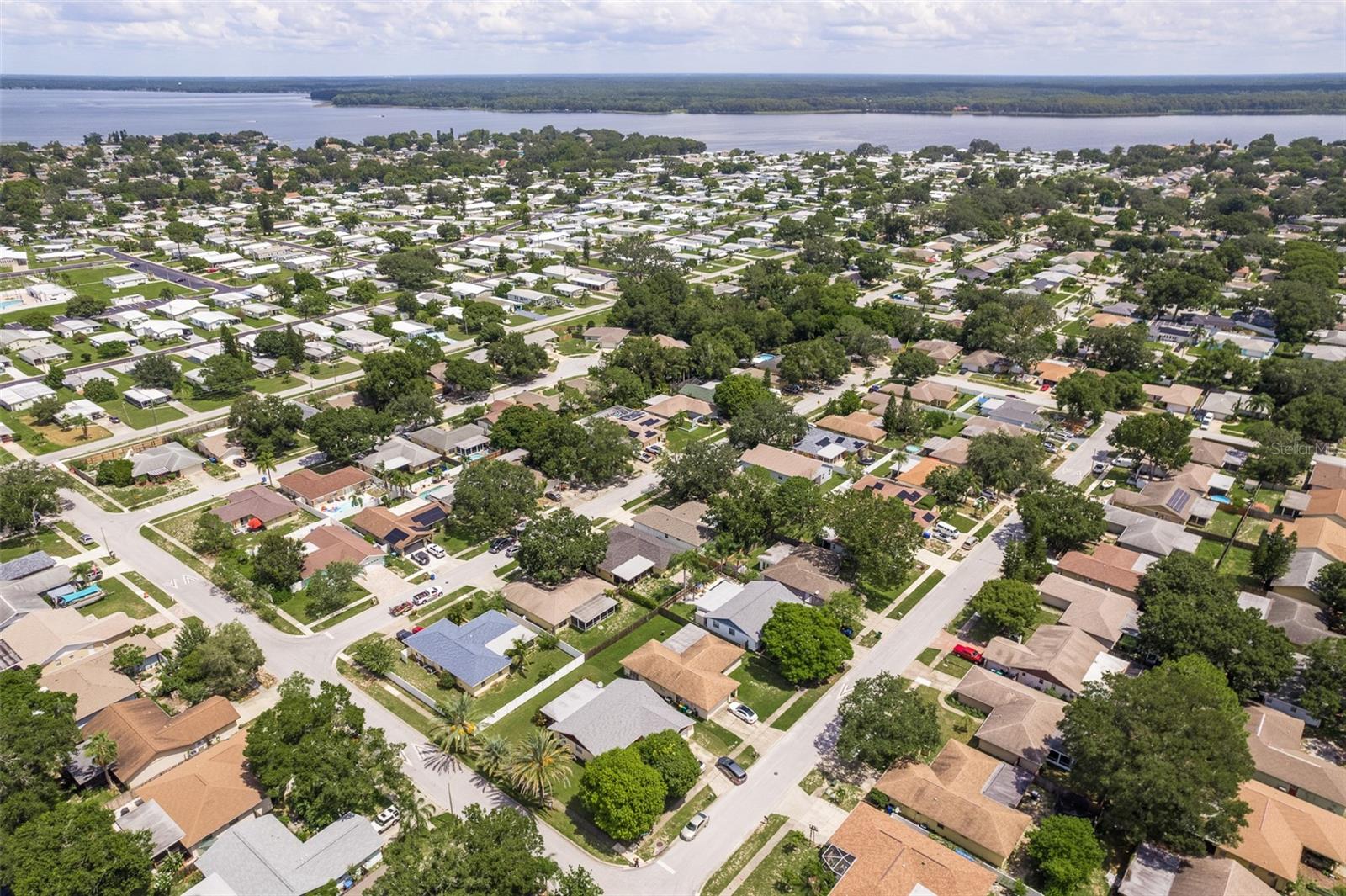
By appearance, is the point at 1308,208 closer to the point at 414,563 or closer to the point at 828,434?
the point at 828,434

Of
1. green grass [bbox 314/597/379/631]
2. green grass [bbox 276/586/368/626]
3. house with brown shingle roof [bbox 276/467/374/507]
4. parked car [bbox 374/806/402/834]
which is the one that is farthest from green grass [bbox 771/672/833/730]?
house with brown shingle roof [bbox 276/467/374/507]

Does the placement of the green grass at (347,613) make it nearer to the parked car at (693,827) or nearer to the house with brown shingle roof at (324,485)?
the house with brown shingle roof at (324,485)

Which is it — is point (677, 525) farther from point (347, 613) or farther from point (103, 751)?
point (103, 751)

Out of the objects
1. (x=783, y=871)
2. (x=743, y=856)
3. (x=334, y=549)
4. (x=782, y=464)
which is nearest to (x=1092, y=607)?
(x=782, y=464)

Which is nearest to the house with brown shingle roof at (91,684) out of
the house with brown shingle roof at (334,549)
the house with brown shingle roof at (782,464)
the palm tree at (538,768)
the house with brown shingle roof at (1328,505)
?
the house with brown shingle roof at (334,549)

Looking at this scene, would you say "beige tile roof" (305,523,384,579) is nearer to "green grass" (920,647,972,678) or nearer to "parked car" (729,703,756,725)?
"parked car" (729,703,756,725)
